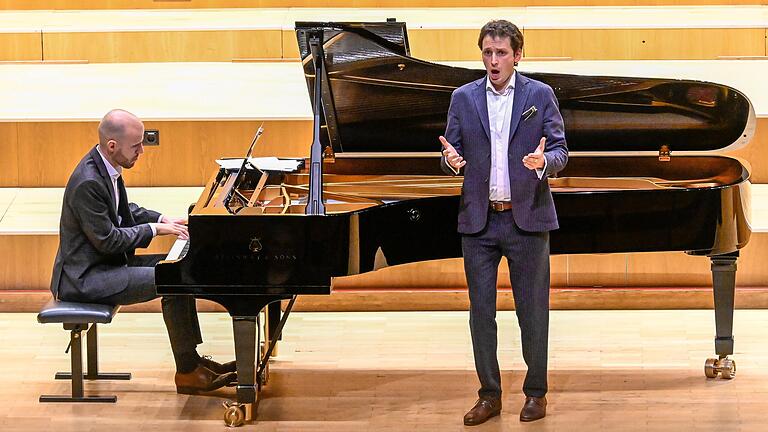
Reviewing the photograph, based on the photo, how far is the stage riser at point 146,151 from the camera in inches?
254

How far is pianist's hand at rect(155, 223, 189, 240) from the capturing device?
174 inches

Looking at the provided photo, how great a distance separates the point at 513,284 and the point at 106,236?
1372 millimetres

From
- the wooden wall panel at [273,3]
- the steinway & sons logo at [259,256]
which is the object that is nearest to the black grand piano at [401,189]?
the steinway & sons logo at [259,256]

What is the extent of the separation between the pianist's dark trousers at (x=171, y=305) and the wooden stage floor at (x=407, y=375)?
209 mm

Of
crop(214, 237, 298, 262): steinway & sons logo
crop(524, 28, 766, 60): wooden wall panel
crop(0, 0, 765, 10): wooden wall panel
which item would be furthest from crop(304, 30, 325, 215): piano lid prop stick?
crop(0, 0, 765, 10): wooden wall panel

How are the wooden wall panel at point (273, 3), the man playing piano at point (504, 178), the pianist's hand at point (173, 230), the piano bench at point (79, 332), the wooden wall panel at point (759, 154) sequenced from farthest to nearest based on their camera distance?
the wooden wall panel at point (273, 3), the wooden wall panel at point (759, 154), the pianist's hand at point (173, 230), the piano bench at point (79, 332), the man playing piano at point (504, 178)

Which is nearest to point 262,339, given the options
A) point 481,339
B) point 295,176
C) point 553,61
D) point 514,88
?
point 295,176

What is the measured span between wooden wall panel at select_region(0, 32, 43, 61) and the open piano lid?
273 cm

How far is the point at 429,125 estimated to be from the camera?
501cm

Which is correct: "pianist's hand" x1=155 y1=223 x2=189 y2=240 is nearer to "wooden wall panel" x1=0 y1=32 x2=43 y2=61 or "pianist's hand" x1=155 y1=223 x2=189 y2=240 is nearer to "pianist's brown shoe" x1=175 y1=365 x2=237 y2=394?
"pianist's brown shoe" x1=175 y1=365 x2=237 y2=394

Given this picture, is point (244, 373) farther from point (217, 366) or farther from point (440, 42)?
point (440, 42)

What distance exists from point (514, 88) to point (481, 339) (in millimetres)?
810

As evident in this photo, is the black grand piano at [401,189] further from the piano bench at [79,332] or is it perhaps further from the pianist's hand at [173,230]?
the piano bench at [79,332]

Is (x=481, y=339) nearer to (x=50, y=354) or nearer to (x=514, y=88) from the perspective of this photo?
(x=514, y=88)
